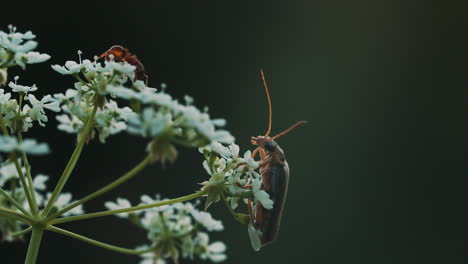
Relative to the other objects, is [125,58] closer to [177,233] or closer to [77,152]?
[77,152]

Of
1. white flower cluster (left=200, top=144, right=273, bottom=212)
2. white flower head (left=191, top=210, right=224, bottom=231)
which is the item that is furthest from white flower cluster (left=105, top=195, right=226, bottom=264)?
white flower cluster (left=200, top=144, right=273, bottom=212)

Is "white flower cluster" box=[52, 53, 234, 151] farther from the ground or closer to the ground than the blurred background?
closer to the ground

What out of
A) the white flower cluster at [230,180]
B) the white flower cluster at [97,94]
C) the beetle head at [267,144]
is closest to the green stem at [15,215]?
the white flower cluster at [97,94]

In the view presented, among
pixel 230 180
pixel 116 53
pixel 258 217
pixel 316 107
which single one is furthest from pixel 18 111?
pixel 316 107

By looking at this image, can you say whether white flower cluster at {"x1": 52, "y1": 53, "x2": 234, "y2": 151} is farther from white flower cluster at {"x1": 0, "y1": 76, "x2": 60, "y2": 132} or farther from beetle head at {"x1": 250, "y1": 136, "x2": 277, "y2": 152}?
beetle head at {"x1": 250, "y1": 136, "x2": 277, "y2": 152}

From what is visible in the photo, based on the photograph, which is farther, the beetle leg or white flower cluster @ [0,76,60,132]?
the beetle leg

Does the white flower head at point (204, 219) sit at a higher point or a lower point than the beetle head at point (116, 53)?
lower

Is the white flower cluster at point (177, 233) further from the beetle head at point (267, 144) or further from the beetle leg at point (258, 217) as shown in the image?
the beetle head at point (267, 144)
